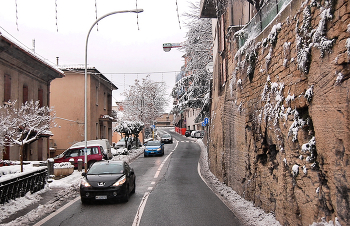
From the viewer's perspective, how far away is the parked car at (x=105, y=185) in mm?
10055

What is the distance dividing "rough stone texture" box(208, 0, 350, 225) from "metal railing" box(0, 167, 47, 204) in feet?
23.0

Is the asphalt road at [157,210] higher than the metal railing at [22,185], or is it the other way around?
the metal railing at [22,185]

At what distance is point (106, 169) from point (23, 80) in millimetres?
11320

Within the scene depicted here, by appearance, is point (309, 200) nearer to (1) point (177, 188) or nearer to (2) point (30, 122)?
(1) point (177, 188)

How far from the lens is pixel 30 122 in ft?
46.9

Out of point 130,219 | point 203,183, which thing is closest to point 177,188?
point 203,183

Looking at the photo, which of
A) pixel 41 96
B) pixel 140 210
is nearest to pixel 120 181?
pixel 140 210

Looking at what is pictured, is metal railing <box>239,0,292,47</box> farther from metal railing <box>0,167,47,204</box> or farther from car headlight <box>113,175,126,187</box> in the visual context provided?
metal railing <box>0,167,47,204</box>

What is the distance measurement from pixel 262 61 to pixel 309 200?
419cm

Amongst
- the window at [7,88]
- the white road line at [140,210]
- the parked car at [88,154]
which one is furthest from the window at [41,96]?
the white road line at [140,210]

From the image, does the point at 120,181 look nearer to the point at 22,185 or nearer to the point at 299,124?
the point at 22,185

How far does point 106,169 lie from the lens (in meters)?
11.3

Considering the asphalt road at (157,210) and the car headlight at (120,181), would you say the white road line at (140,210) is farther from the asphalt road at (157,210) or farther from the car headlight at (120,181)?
the car headlight at (120,181)

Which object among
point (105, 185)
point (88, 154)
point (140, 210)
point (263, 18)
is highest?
point (263, 18)
